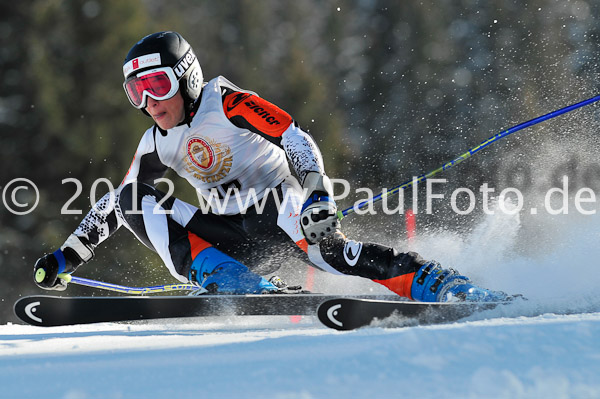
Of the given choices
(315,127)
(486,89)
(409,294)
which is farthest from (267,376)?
(486,89)

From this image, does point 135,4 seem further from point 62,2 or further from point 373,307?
point 373,307

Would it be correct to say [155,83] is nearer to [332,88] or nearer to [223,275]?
[223,275]

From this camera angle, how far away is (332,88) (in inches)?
890

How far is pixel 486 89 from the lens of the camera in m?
22.0

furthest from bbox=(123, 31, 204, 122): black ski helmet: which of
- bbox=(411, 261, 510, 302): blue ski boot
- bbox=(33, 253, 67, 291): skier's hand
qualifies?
bbox=(411, 261, 510, 302): blue ski boot

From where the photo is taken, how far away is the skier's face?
3.51m

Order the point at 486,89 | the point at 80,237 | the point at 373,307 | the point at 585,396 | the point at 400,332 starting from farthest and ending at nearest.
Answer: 1. the point at 486,89
2. the point at 80,237
3. the point at 373,307
4. the point at 400,332
5. the point at 585,396

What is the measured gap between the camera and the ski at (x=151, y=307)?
314cm

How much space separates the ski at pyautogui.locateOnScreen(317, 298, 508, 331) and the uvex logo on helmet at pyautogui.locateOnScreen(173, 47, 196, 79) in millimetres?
1535

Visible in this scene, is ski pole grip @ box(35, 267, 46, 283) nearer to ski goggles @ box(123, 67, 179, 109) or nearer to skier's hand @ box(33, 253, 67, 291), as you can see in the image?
skier's hand @ box(33, 253, 67, 291)

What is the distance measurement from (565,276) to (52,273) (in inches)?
110

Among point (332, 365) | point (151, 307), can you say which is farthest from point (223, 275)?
point (332, 365)

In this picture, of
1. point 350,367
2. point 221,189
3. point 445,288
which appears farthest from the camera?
point 221,189

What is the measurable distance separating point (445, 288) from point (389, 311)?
0.40 meters
